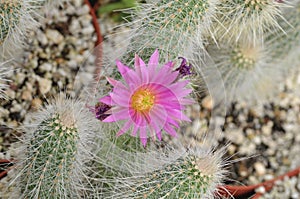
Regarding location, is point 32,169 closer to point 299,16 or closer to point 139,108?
point 139,108

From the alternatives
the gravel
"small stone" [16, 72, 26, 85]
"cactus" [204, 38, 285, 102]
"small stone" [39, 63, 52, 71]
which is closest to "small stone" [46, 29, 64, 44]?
the gravel

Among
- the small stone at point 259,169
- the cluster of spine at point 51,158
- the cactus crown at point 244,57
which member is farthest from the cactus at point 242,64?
the cluster of spine at point 51,158

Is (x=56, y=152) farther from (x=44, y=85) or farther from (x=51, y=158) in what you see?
(x=44, y=85)

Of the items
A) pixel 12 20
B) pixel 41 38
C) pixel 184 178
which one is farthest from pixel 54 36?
pixel 184 178

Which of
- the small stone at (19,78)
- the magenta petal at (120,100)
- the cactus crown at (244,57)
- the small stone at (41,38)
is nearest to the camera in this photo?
the magenta petal at (120,100)

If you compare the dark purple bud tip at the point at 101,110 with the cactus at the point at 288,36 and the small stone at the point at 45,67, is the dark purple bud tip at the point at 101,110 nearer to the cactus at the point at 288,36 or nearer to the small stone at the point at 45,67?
the small stone at the point at 45,67

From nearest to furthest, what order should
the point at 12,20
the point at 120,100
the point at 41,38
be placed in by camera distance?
the point at 120,100 → the point at 12,20 → the point at 41,38

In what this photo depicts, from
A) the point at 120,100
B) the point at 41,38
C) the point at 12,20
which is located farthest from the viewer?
the point at 41,38
